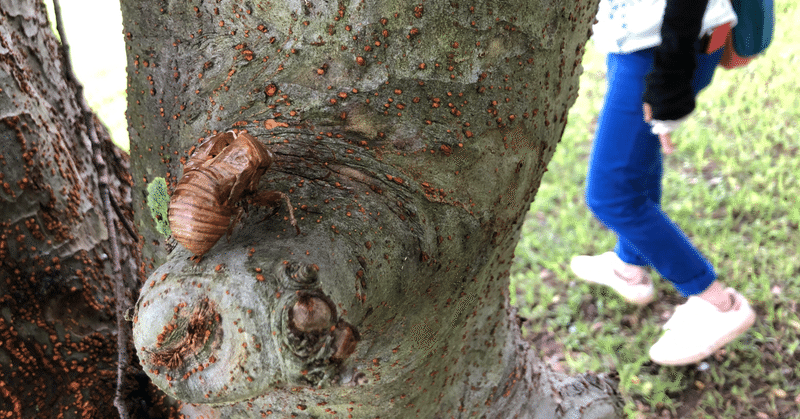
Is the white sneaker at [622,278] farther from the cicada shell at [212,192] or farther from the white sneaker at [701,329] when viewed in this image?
the cicada shell at [212,192]

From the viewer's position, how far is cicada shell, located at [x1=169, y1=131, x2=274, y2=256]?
→ 2.88 ft

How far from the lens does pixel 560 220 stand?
402 cm

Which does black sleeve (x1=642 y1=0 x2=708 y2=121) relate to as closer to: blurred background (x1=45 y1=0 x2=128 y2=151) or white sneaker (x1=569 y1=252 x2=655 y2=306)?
white sneaker (x1=569 y1=252 x2=655 y2=306)

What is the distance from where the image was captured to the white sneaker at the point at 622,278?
324cm

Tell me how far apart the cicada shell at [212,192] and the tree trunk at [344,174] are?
0.02m

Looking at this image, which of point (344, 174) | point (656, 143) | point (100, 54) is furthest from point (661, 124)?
point (100, 54)

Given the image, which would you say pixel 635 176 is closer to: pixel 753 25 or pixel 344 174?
pixel 753 25

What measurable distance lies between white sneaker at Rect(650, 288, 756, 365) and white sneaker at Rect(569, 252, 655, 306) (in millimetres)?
348

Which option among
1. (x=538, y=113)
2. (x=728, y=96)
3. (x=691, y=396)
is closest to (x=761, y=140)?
(x=728, y=96)

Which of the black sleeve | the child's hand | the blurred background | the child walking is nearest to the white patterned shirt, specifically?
the child walking

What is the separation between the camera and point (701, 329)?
2783 mm

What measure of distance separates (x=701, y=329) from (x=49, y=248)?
2.74 m

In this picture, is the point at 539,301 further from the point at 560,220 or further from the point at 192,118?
the point at 192,118

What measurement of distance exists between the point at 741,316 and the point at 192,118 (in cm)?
268
